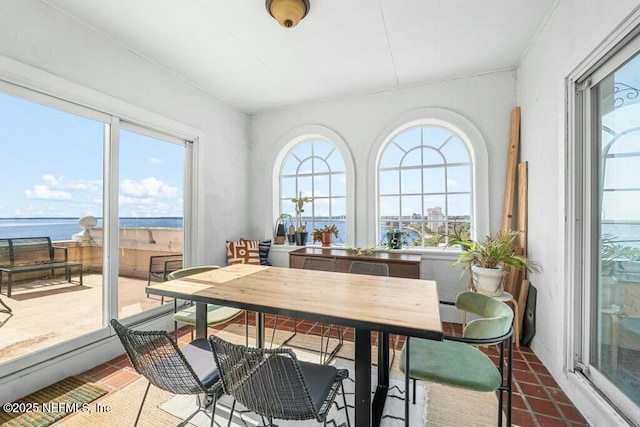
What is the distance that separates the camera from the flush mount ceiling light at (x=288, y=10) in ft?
6.38

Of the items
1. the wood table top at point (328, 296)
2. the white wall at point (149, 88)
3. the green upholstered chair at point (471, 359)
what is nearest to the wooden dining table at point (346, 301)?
the wood table top at point (328, 296)

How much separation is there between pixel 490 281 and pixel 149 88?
3.84 meters

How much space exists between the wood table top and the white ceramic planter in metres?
0.95

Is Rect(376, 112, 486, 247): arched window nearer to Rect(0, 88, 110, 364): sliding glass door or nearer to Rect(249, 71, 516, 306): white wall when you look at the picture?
Rect(249, 71, 516, 306): white wall

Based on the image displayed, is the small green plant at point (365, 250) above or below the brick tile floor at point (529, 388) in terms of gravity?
above

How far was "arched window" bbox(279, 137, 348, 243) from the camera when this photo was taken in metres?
4.01

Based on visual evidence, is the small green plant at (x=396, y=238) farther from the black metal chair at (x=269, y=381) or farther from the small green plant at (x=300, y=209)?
the black metal chair at (x=269, y=381)

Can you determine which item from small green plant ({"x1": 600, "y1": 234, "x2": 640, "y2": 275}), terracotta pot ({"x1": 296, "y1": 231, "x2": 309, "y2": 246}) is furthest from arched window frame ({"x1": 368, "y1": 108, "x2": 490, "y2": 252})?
small green plant ({"x1": 600, "y1": 234, "x2": 640, "y2": 275})

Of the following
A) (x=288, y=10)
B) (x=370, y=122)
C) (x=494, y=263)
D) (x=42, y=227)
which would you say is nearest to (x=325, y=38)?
(x=288, y=10)

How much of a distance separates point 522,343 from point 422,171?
2.12 meters

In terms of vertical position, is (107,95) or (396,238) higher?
(107,95)

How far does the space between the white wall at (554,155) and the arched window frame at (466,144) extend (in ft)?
1.63

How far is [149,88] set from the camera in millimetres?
2828

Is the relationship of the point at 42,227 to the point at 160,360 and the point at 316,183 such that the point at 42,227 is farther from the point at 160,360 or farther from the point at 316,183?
the point at 316,183
